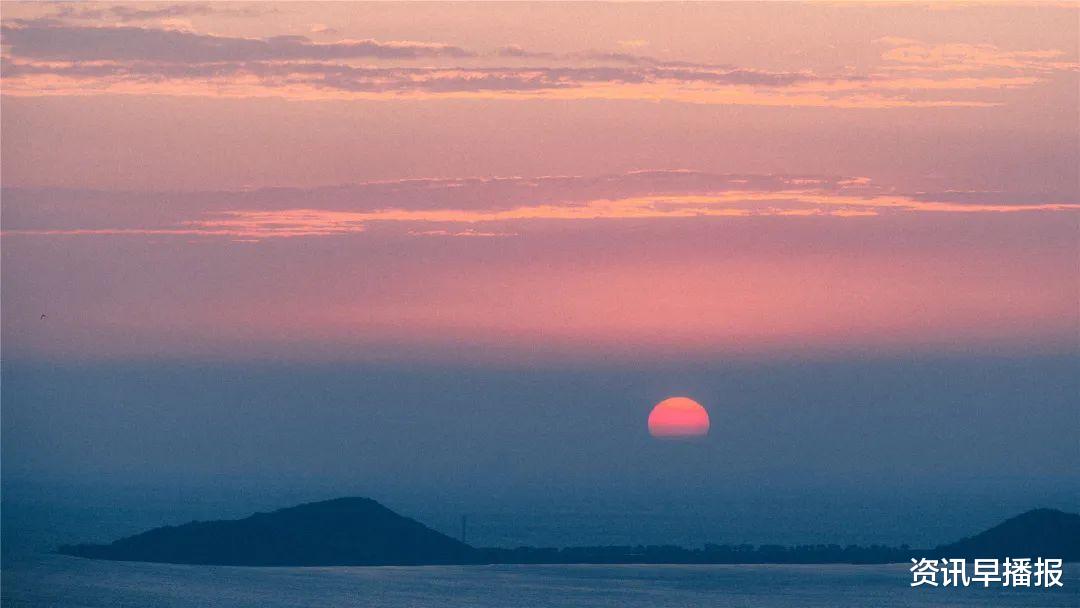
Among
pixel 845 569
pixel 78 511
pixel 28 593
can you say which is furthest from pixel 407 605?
pixel 78 511

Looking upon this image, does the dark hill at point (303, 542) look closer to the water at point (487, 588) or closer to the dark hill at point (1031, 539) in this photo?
the water at point (487, 588)

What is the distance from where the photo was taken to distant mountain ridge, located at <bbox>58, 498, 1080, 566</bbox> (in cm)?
9619

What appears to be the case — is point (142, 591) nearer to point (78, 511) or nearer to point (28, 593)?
point (28, 593)

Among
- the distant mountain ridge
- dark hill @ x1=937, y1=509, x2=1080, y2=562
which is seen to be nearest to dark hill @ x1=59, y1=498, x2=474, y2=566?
the distant mountain ridge

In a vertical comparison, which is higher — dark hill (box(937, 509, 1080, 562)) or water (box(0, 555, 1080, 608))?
dark hill (box(937, 509, 1080, 562))

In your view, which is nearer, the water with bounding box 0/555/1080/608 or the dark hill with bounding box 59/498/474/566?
the water with bounding box 0/555/1080/608

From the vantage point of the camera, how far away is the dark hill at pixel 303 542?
96062 mm

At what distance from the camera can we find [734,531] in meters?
134

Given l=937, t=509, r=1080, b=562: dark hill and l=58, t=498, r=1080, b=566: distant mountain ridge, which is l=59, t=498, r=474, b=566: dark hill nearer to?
l=58, t=498, r=1080, b=566: distant mountain ridge

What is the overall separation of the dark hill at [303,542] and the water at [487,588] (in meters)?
3.48

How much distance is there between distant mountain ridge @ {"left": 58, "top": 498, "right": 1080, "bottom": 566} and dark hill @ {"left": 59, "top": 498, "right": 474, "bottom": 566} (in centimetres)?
7

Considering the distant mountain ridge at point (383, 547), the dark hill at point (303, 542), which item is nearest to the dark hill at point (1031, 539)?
the distant mountain ridge at point (383, 547)

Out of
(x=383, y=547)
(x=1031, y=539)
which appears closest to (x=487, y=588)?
(x=383, y=547)

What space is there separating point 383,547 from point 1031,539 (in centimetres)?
4636
